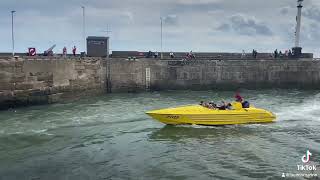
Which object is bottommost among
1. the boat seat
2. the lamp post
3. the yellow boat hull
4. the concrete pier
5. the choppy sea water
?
the choppy sea water

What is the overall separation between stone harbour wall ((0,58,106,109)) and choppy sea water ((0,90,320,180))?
1.85 meters

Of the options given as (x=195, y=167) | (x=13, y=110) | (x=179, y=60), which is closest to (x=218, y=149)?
(x=195, y=167)

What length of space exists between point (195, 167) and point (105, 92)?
25.9 m

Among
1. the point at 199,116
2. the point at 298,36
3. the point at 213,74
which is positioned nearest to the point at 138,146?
the point at 199,116

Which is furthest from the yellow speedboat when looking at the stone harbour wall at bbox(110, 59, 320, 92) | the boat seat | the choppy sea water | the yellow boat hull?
the stone harbour wall at bbox(110, 59, 320, 92)

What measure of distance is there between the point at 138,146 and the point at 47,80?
661 inches

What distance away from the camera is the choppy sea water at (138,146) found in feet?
51.2

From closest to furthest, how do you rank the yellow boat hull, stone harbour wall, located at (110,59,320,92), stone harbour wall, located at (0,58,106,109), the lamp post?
the yellow boat hull → stone harbour wall, located at (0,58,106,109) → stone harbour wall, located at (110,59,320,92) → the lamp post

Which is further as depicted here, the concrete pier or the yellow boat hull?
the concrete pier

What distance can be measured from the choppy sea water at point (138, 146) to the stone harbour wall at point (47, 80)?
6.07ft

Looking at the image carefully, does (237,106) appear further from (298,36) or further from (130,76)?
(298,36)

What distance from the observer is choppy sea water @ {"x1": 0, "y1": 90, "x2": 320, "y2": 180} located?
1559cm

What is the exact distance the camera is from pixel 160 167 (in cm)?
1614

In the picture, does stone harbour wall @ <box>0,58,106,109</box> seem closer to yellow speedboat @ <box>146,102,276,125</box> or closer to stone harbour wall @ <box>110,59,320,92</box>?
stone harbour wall @ <box>110,59,320,92</box>
